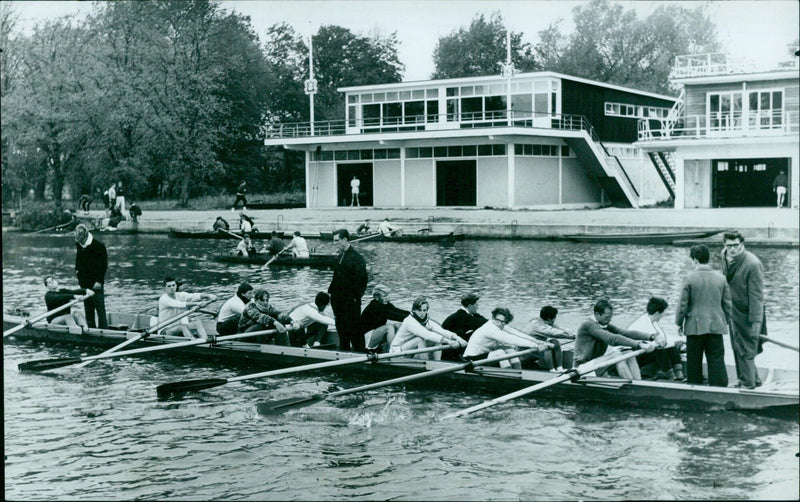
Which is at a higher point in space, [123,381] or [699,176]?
[699,176]

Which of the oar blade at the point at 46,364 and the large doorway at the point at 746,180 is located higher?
the large doorway at the point at 746,180

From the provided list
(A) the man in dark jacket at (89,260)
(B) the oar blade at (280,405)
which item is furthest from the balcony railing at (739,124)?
(B) the oar blade at (280,405)

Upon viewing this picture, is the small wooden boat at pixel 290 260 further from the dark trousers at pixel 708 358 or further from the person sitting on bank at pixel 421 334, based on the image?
the dark trousers at pixel 708 358

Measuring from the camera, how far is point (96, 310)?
11.6 m

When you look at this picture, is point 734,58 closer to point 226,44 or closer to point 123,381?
point 226,44

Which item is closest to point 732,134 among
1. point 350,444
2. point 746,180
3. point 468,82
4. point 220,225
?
point 746,180

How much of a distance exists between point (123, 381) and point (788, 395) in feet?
22.8

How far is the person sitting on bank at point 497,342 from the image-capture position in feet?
26.6

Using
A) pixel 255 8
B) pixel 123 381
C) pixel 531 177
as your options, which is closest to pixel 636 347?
pixel 123 381

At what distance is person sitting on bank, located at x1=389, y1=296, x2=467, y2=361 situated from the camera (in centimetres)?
864

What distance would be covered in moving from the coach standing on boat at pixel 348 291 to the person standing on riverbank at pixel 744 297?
371 centimetres

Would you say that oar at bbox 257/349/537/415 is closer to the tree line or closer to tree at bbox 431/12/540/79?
the tree line

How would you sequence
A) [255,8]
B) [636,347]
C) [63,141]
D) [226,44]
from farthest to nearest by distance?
[63,141] → [226,44] → [255,8] → [636,347]

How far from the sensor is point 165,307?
1073 cm
